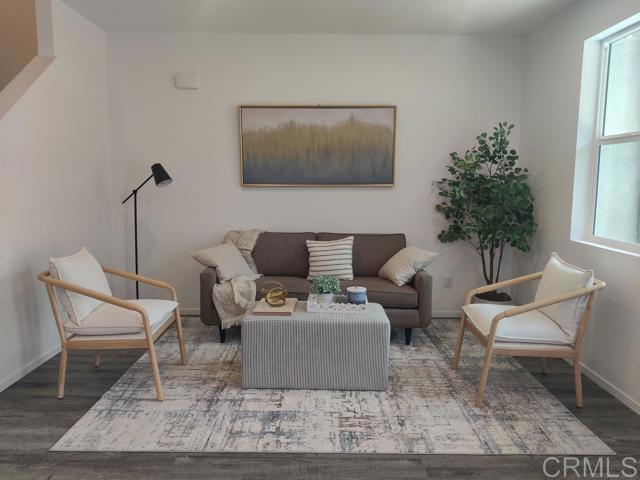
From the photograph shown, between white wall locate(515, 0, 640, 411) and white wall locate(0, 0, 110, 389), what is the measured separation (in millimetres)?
3783

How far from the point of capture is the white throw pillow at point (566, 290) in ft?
8.80

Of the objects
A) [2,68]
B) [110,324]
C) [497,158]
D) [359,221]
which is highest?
[2,68]

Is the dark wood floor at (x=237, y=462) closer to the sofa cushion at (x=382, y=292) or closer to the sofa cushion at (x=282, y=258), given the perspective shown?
the sofa cushion at (x=382, y=292)

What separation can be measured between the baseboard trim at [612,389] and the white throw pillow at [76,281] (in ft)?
10.7

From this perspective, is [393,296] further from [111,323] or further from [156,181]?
[156,181]

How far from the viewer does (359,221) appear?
14.6ft

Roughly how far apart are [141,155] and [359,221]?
7.04 feet

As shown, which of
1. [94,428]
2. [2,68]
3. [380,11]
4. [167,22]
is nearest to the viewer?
[94,428]

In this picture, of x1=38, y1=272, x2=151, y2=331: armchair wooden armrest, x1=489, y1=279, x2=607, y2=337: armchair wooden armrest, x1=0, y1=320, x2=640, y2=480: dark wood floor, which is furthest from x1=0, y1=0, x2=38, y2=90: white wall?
x1=489, y1=279, x2=607, y2=337: armchair wooden armrest

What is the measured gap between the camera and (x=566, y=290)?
2.78 m

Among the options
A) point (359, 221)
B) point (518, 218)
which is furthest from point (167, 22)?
point (518, 218)

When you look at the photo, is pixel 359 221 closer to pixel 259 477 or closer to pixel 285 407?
pixel 285 407

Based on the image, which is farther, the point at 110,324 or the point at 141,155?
the point at 141,155

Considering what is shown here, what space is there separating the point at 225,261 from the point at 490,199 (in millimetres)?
2320
